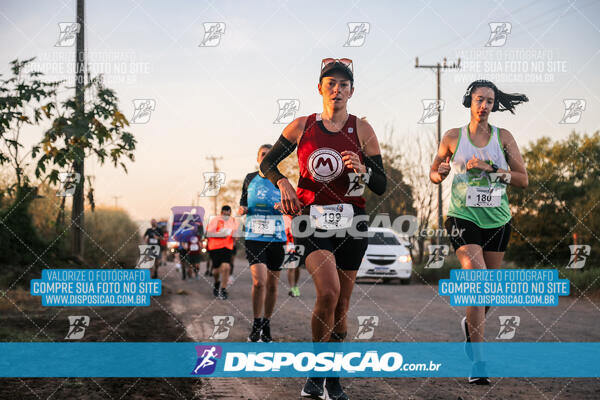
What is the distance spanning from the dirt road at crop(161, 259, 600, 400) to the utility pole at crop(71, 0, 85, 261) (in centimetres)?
262

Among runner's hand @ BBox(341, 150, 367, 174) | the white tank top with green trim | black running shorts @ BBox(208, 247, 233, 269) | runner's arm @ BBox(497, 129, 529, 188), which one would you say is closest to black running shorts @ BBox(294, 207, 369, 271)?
runner's hand @ BBox(341, 150, 367, 174)

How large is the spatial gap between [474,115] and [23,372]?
4.41 metres

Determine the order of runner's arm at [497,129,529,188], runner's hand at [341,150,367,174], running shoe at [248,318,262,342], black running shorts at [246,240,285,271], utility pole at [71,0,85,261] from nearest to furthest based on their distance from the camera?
runner's hand at [341,150,367,174], runner's arm at [497,129,529,188], running shoe at [248,318,262,342], black running shorts at [246,240,285,271], utility pole at [71,0,85,261]

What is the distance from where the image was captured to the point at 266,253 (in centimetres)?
759

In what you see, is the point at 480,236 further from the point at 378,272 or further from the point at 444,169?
the point at 378,272

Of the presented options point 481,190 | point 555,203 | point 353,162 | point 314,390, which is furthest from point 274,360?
point 555,203

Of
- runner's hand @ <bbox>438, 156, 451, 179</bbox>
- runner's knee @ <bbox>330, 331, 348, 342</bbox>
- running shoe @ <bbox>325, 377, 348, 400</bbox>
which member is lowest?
running shoe @ <bbox>325, 377, 348, 400</bbox>

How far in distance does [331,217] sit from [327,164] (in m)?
0.38

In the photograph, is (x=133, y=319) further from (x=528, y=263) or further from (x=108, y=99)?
(x=528, y=263)

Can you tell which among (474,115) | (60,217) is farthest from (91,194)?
(474,115)

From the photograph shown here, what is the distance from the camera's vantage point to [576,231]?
19406 mm

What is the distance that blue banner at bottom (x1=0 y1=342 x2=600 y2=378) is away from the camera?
17.1 ft

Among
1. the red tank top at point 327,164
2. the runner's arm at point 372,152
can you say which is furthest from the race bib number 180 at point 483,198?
the red tank top at point 327,164

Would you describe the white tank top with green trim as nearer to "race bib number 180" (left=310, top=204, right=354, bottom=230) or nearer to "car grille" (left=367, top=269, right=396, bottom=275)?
"race bib number 180" (left=310, top=204, right=354, bottom=230)
